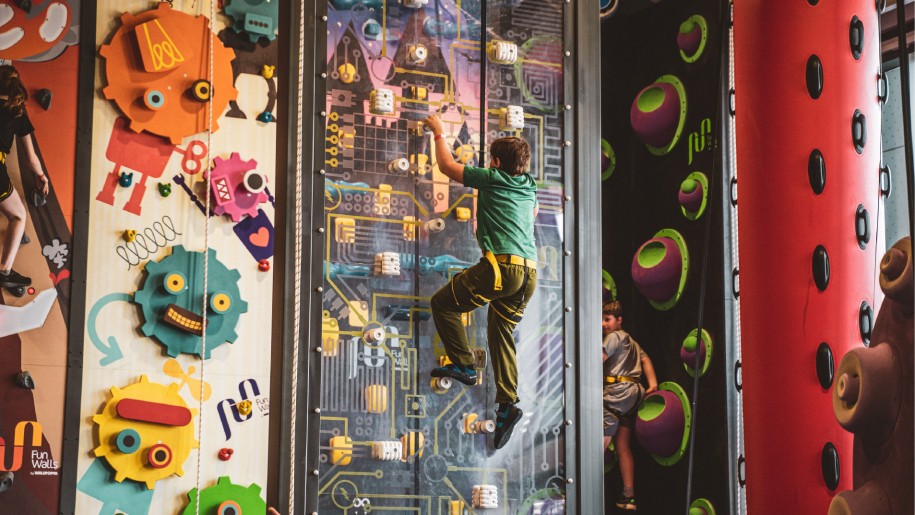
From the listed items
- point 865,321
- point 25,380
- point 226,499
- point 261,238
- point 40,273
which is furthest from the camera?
point 261,238

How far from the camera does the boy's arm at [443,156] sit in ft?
15.0

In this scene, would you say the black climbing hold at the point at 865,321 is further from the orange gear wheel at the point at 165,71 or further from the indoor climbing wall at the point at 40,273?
the indoor climbing wall at the point at 40,273

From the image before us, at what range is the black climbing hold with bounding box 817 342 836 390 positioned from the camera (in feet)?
11.2

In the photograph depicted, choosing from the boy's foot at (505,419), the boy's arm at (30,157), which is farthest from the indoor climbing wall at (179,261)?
the boy's foot at (505,419)

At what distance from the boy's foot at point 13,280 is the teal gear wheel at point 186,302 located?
415 millimetres

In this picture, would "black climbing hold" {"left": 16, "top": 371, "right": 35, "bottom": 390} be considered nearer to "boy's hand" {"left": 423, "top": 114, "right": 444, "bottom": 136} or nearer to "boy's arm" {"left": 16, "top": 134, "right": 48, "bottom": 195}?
"boy's arm" {"left": 16, "top": 134, "right": 48, "bottom": 195}

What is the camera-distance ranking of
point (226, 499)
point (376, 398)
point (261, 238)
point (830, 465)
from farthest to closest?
point (376, 398)
point (261, 238)
point (226, 499)
point (830, 465)

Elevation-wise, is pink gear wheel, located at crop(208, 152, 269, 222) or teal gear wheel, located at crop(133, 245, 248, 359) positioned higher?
pink gear wheel, located at crop(208, 152, 269, 222)

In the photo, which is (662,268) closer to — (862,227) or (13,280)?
(862,227)

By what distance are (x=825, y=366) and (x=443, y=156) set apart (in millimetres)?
1920

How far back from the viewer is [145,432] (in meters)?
4.16

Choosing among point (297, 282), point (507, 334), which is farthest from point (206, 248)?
point (507, 334)

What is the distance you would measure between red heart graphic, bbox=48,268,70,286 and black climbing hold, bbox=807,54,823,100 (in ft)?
9.48

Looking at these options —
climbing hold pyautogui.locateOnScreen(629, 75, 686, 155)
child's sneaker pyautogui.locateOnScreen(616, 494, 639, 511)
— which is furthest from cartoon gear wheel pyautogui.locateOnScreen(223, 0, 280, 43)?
child's sneaker pyautogui.locateOnScreen(616, 494, 639, 511)
